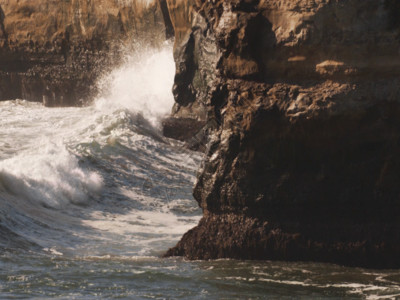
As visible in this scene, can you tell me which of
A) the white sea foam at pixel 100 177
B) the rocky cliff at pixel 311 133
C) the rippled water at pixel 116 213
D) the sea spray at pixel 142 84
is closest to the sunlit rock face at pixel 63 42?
the sea spray at pixel 142 84

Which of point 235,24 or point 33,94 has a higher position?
point 33,94

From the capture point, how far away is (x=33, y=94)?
89.9 ft

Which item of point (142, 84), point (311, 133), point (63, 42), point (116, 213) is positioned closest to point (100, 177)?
point (116, 213)

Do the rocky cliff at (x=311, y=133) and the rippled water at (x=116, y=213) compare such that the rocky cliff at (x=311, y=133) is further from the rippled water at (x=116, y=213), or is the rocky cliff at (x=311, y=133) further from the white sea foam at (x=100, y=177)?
the white sea foam at (x=100, y=177)

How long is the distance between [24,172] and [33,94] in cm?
1405

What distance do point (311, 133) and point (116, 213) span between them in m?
5.34

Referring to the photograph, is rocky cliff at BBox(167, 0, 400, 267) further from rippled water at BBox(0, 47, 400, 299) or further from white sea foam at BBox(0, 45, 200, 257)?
white sea foam at BBox(0, 45, 200, 257)

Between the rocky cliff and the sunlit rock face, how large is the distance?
53.5 ft

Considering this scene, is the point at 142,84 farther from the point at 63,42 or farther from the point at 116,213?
the point at 116,213

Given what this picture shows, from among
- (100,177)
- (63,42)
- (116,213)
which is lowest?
(116,213)

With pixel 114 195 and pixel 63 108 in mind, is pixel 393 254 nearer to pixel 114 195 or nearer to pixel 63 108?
pixel 114 195

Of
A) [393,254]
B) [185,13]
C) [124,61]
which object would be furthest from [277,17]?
[124,61]

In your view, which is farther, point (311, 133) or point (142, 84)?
point (142, 84)

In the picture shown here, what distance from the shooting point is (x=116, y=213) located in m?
12.7
